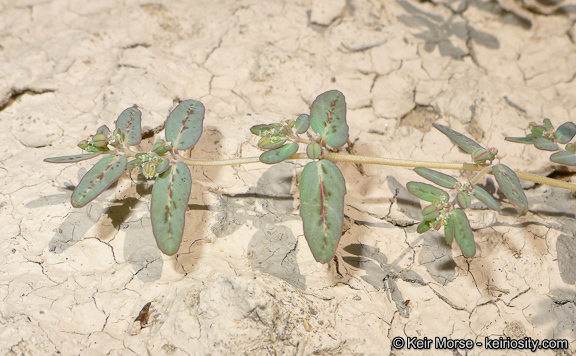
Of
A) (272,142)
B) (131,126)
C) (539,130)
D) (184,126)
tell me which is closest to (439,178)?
(539,130)

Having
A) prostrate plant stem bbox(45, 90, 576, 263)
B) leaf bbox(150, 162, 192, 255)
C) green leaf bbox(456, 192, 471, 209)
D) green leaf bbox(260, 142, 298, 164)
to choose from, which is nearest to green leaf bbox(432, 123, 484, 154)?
prostrate plant stem bbox(45, 90, 576, 263)

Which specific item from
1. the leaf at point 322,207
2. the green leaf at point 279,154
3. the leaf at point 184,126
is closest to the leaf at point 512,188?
the leaf at point 322,207

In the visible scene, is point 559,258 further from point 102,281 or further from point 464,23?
point 102,281

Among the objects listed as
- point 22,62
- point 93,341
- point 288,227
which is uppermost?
point 22,62

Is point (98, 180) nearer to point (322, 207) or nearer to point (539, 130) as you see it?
point (322, 207)

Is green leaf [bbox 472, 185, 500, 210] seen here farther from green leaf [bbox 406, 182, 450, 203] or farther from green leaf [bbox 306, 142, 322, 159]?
green leaf [bbox 306, 142, 322, 159]

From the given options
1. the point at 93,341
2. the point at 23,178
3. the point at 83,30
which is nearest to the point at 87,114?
the point at 23,178
